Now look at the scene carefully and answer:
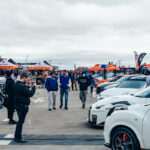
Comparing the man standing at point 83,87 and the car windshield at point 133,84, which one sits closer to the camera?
the car windshield at point 133,84

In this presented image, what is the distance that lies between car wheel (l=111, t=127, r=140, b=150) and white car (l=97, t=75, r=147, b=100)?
19.9ft

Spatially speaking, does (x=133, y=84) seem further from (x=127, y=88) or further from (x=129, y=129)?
(x=129, y=129)

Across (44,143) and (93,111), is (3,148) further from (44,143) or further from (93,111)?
(93,111)

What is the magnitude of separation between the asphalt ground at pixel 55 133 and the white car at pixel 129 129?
102 centimetres

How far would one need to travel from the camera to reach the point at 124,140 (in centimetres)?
564

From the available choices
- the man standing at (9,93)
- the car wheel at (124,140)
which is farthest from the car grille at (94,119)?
the car wheel at (124,140)

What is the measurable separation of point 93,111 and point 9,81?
3.08 meters

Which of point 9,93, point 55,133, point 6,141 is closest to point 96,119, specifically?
point 55,133

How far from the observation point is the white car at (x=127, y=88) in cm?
1194

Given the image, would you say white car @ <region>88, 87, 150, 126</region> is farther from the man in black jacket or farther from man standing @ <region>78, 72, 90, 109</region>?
man standing @ <region>78, 72, 90, 109</region>

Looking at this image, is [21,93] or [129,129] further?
[21,93]

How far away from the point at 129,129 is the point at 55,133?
3450mm

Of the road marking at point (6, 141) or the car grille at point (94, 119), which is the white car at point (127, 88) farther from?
the road marking at point (6, 141)

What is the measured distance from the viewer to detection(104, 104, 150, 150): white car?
5.28 meters
